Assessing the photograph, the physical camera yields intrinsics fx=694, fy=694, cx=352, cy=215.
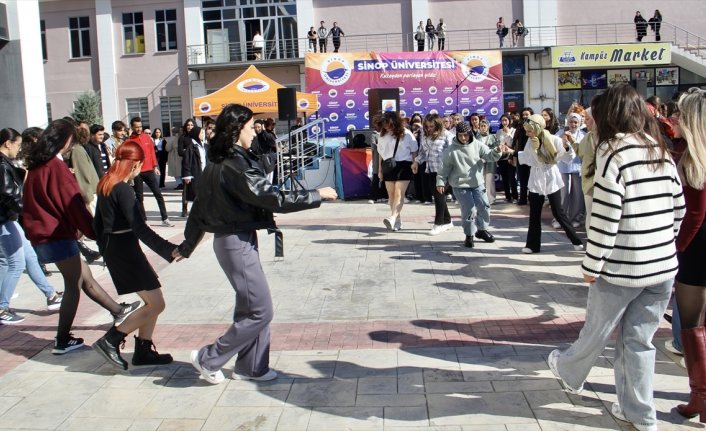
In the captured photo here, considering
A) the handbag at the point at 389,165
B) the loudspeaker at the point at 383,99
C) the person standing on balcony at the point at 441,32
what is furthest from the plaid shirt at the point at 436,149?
the person standing on balcony at the point at 441,32

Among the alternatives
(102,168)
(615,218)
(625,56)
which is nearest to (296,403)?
(615,218)

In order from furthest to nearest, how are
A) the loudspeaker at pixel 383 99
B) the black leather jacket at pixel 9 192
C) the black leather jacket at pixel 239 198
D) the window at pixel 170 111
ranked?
the window at pixel 170 111 → the loudspeaker at pixel 383 99 → the black leather jacket at pixel 9 192 → the black leather jacket at pixel 239 198

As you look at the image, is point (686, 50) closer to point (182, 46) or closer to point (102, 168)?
point (182, 46)

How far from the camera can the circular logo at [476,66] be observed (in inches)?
992

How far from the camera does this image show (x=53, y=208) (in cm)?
541

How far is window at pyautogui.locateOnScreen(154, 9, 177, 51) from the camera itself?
31.8 metres

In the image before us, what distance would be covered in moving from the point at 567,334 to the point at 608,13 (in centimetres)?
2825

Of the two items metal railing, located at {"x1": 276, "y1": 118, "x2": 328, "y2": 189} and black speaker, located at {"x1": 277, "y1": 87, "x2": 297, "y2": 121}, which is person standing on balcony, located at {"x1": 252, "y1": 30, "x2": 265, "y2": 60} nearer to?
metal railing, located at {"x1": 276, "y1": 118, "x2": 328, "y2": 189}

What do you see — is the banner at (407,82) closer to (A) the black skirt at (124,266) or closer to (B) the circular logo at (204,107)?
(B) the circular logo at (204,107)

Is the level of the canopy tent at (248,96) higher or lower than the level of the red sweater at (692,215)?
higher

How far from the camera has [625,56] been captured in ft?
89.9

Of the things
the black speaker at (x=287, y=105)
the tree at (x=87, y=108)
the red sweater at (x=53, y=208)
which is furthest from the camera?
the tree at (x=87, y=108)

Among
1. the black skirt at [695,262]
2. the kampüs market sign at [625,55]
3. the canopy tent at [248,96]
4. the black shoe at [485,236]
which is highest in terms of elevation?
the kampüs market sign at [625,55]

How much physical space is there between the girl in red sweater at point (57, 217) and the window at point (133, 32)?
28355 millimetres
